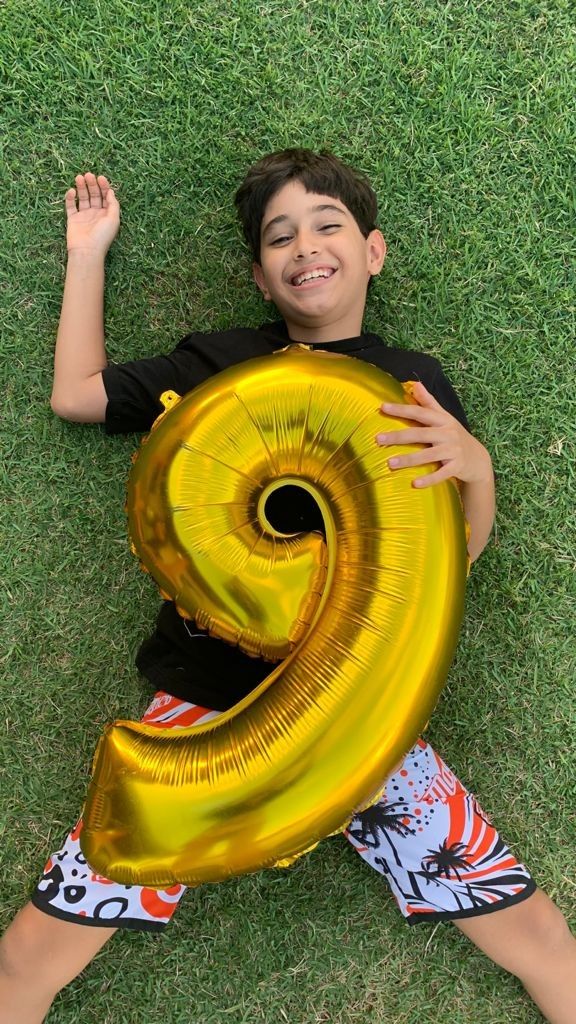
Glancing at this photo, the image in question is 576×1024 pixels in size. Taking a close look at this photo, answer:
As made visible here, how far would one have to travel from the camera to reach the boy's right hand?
4.54 feet

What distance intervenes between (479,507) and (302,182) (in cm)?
66

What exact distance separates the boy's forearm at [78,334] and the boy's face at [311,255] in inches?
13.9

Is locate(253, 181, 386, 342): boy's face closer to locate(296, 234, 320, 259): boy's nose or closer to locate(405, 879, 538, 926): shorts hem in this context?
locate(296, 234, 320, 259): boy's nose

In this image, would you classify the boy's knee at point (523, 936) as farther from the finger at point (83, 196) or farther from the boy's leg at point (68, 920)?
the finger at point (83, 196)

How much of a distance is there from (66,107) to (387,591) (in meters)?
1.19

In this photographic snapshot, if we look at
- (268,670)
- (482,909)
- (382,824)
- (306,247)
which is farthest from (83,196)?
(482,909)

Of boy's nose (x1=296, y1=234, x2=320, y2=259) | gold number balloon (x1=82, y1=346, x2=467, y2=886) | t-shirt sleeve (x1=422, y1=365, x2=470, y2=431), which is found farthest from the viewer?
t-shirt sleeve (x1=422, y1=365, x2=470, y2=431)

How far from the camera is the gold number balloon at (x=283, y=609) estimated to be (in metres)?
0.88

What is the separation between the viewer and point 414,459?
956mm

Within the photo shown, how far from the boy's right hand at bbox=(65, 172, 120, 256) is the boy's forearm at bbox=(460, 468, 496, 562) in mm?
850

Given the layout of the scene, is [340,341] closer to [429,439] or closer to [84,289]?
[429,439]

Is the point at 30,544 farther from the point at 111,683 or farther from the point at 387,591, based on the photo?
the point at 387,591

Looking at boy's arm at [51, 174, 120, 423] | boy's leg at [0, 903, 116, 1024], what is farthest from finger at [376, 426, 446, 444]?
boy's leg at [0, 903, 116, 1024]

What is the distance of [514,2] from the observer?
1.40 metres
